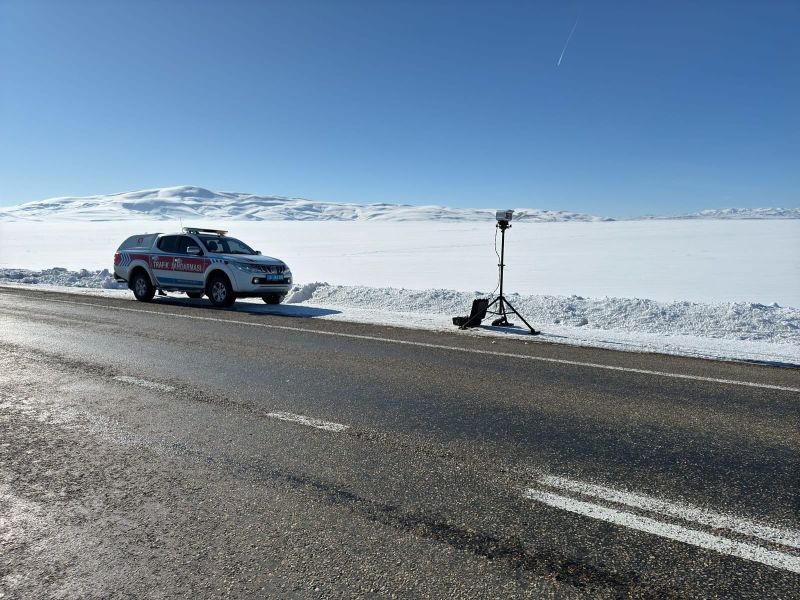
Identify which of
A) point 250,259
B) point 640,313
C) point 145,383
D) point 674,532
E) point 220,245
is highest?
point 220,245

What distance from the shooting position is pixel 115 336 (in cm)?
904

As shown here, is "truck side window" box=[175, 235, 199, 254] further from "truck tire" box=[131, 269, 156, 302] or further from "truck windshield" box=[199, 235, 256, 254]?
"truck tire" box=[131, 269, 156, 302]

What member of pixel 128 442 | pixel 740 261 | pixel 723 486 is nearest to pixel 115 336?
pixel 128 442

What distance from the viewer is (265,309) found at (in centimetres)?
1376

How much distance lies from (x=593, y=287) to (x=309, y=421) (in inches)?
712

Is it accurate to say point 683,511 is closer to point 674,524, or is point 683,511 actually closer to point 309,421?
point 674,524

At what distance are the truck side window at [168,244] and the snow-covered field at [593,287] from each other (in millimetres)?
2540

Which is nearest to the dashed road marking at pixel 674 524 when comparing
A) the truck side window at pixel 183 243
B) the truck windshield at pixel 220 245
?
the truck windshield at pixel 220 245

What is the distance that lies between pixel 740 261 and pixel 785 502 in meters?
29.7

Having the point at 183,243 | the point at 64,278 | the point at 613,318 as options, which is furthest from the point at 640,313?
the point at 64,278

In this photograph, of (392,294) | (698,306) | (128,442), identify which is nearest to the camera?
(128,442)

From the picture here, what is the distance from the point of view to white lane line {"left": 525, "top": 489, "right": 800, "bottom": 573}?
2699mm

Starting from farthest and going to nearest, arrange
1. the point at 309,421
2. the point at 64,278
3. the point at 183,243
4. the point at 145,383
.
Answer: the point at 64,278 < the point at 183,243 < the point at 145,383 < the point at 309,421

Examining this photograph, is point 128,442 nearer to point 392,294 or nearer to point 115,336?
point 115,336
